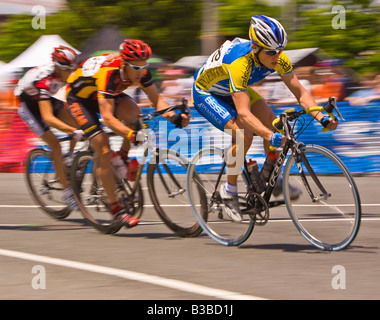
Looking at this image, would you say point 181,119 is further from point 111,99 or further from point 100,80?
point 100,80

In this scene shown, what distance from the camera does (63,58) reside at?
331 inches

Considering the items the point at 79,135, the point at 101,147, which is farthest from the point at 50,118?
the point at 101,147

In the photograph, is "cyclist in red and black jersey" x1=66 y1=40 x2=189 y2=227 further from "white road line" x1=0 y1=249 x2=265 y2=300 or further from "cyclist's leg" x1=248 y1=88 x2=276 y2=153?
"white road line" x1=0 y1=249 x2=265 y2=300

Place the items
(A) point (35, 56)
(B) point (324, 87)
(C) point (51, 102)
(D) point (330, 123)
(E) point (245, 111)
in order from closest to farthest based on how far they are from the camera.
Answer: (D) point (330, 123), (E) point (245, 111), (C) point (51, 102), (B) point (324, 87), (A) point (35, 56)

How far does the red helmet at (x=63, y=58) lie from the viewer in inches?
331

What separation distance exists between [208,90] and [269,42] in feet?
3.11

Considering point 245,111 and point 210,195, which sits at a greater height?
point 245,111

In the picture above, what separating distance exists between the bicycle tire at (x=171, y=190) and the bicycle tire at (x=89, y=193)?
2.04ft

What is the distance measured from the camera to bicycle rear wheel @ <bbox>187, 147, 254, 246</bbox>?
23.6 ft

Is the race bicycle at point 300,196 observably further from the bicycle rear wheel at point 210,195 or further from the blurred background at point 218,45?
the blurred background at point 218,45

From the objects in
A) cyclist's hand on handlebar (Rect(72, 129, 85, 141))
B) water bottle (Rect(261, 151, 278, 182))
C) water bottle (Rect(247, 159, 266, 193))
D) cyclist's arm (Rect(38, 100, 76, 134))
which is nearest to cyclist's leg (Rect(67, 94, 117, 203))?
cyclist's hand on handlebar (Rect(72, 129, 85, 141))

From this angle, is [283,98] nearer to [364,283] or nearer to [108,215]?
[108,215]

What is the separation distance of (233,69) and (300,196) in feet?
4.03
